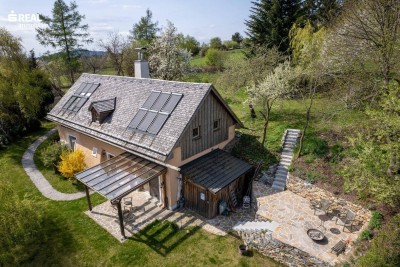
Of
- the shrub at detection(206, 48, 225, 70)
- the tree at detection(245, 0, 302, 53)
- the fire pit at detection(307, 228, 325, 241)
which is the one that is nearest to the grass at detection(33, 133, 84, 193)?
the fire pit at detection(307, 228, 325, 241)

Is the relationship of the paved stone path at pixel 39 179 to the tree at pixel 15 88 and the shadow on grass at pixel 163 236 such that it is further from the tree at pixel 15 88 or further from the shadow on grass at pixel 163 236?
the shadow on grass at pixel 163 236

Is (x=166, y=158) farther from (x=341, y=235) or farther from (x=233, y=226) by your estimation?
(x=341, y=235)

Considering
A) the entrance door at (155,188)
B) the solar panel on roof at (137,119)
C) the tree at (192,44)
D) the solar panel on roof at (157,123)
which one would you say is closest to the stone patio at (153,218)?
the entrance door at (155,188)

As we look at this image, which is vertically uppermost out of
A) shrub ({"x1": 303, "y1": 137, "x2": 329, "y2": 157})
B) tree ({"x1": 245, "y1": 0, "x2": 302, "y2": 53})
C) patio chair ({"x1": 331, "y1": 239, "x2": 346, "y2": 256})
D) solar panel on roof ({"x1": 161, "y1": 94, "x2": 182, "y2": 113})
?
tree ({"x1": 245, "y1": 0, "x2": 302, "y2": 53})

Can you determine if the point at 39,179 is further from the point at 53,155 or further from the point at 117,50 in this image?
the point at 117,50

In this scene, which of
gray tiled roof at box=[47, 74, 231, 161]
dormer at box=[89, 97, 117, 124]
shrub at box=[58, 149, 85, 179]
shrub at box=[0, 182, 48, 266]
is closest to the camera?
shrub at box=[0, 182, 48, 266]

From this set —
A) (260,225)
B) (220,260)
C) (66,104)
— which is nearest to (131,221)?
(220,260)

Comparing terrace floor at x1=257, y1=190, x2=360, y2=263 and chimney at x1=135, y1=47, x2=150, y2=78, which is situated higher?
chimney at x1=135, y1=47, x2=150, y2=78

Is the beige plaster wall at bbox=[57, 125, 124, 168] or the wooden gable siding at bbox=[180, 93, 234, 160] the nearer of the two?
the wooden gable siding at bbox=[180, 93, 234, 160]

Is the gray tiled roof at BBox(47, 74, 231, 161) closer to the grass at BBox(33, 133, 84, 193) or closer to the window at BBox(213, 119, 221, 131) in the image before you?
the window at BBox(213, 119, 221, 131)
